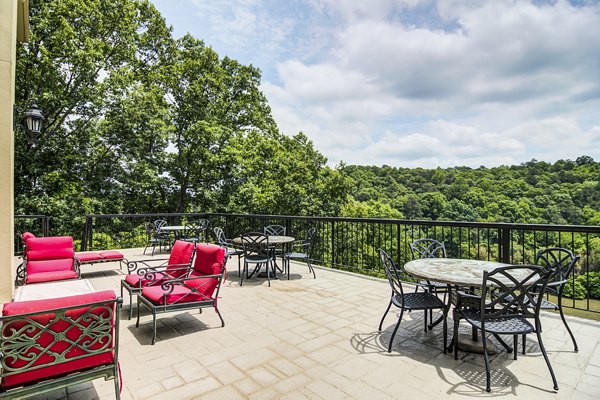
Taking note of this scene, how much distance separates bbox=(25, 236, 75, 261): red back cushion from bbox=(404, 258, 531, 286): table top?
4.98 meters

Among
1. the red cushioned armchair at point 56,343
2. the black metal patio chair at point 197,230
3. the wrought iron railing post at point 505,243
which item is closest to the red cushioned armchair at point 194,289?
the red cushioned armchair at point 56,343

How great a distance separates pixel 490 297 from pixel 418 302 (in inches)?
24.8

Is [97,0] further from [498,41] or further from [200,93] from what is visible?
[498,41]

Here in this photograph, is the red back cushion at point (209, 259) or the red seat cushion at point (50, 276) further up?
the red back cushion at point (209, 259)

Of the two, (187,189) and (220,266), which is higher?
(187,189)

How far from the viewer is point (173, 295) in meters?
3.23

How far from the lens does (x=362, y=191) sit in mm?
26438

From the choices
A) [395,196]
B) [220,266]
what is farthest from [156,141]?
[395,196]

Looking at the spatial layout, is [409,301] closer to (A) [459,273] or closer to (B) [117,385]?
(A) [459,273]

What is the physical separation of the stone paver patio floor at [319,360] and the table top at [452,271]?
0.67m

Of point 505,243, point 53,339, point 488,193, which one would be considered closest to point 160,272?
point 53,339

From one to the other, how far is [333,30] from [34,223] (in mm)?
11350

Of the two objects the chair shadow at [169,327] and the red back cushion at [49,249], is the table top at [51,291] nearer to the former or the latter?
the chair shadow at [169,327]

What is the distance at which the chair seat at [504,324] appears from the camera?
7.54 feet
